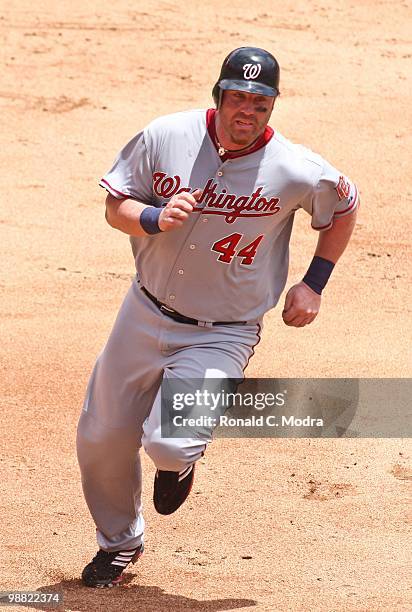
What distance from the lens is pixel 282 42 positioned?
14.7 meters

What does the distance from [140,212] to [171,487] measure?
41.7 inches

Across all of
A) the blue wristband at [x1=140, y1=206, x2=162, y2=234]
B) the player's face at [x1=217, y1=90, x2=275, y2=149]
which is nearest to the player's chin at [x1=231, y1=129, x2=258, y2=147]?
the player's face at [x1=217, y1=90, x2=275, y2=149]

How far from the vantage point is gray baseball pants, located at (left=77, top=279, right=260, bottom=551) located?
4742 mm

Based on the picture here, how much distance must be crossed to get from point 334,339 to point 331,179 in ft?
11.8

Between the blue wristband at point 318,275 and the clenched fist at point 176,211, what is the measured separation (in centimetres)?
77

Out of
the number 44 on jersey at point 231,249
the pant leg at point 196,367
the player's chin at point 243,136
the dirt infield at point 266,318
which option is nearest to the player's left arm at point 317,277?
the pant leg at point 196,367

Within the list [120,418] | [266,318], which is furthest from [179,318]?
[266,318]

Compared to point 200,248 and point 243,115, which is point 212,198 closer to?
point 200,248

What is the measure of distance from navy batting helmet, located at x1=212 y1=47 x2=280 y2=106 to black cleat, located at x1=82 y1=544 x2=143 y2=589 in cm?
189

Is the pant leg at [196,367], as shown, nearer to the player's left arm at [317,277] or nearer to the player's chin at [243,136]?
the player's left arm at [317,277]

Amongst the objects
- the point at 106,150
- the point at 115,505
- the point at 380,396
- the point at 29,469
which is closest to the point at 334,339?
the point at 380,396

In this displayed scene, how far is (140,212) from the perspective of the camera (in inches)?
183

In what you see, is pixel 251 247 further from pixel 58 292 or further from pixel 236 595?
pixel 58 292

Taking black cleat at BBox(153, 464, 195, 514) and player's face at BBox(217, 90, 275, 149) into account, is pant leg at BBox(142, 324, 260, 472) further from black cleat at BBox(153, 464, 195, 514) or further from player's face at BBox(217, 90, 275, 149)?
player's face at BBox(217, 90, 275, 149)
